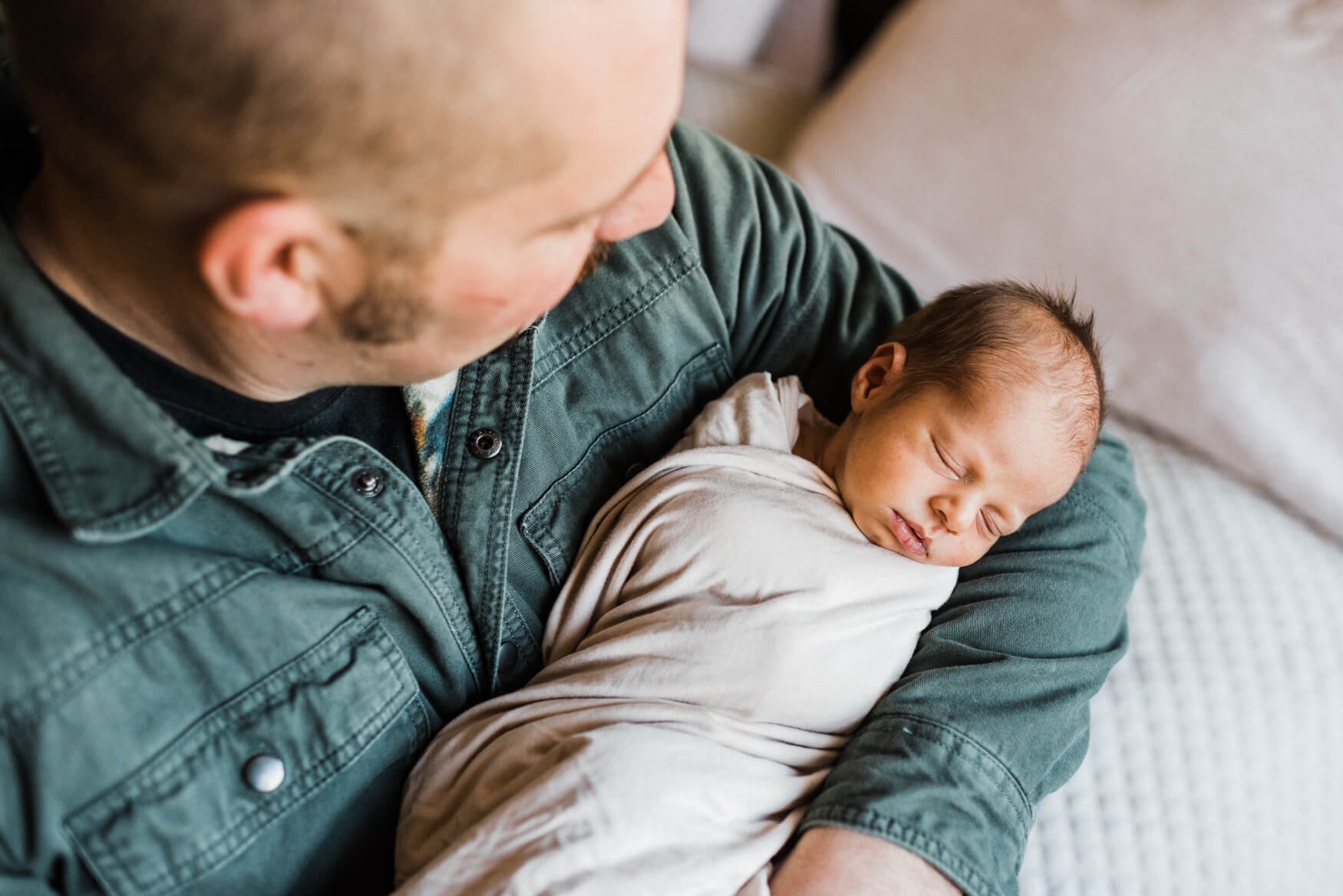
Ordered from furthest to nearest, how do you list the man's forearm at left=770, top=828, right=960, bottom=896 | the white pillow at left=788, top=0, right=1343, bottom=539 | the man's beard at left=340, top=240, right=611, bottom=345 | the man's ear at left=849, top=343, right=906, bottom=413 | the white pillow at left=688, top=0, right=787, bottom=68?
the white pillow at left=688, top=0, right=787, bottom=68 < the white pillow at left=788, top=0, right=1343, bottom=539 < the man's ear at left=849, top=343, right=906, bottom=413 < the man's forearm at left=770, top=828, right=960, bottom=896 < the man's beard at left=340, top=240, right=611, bottom=345

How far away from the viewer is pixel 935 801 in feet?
2.64

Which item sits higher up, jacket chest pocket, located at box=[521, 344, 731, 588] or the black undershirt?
the black undershirt

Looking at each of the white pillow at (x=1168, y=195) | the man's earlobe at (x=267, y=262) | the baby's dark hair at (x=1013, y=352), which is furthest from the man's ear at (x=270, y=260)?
the white pillow at (x=1168, y=195)

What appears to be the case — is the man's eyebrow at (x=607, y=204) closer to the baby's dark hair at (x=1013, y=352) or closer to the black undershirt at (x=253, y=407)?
the black undershirt at (x=253, y=407)

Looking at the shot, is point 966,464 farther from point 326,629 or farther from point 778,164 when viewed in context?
point 778,164

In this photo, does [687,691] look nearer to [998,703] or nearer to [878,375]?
[998,703]

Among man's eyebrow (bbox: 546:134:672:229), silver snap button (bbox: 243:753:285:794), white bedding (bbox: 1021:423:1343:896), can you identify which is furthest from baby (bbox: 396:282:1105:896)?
man's eyebrow (bbox: 546:134:672:229)

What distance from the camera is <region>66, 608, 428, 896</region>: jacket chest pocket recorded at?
69 centimetres

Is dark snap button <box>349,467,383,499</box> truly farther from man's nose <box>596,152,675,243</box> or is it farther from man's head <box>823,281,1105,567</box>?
man's head <box>823,281,1105,567</box>

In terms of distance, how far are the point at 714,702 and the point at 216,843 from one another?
0.38m

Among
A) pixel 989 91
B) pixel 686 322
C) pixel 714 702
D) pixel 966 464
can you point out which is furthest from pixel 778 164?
pixel 714 702

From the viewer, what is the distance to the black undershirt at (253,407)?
0.73 m

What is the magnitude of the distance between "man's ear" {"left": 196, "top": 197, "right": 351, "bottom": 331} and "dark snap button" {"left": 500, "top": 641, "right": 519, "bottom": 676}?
1.21 ft

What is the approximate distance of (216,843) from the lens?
28.5 inches
